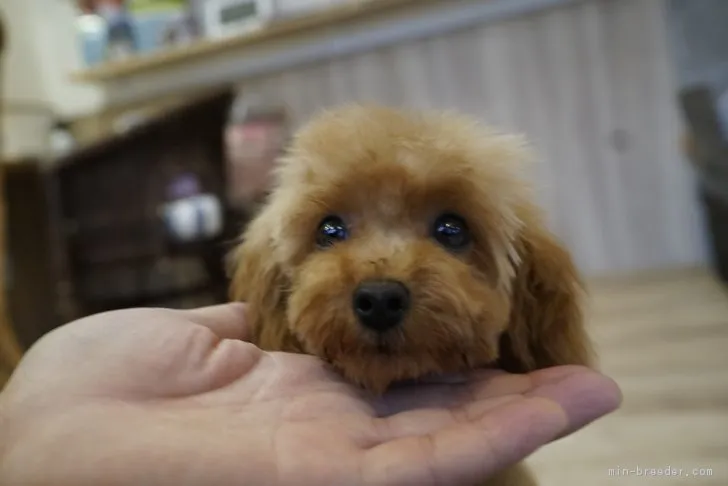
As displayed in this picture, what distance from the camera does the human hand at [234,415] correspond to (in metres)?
0.68

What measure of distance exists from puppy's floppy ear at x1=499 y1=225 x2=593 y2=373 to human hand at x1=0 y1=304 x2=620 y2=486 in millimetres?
91

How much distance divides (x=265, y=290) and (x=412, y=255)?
0.26 metres

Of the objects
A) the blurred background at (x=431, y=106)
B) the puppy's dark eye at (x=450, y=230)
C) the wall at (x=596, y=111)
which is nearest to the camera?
the puppy's dark eye at (x=450, y=230)

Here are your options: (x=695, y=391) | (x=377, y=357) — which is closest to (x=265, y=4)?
(x=695, y=391)

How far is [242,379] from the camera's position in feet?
2.94

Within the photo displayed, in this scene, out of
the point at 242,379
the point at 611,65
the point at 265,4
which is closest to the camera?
the point at 242,379

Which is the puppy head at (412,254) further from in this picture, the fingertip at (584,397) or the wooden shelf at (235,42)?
the wooden shelf at (235,42)

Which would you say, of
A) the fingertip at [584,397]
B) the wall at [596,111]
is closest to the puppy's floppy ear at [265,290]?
the fingertip at [584,397]

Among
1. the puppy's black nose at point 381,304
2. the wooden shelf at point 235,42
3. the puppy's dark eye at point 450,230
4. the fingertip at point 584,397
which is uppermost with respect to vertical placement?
the wooden shelf at point 235,42

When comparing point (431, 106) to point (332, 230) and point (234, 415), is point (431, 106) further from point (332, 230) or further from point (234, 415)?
point (234, 415)

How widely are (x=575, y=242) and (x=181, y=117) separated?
1.44m

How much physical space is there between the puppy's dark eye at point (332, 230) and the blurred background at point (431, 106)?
963 mm

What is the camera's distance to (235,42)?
297cm

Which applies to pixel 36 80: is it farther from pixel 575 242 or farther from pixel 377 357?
pixel 377 357
